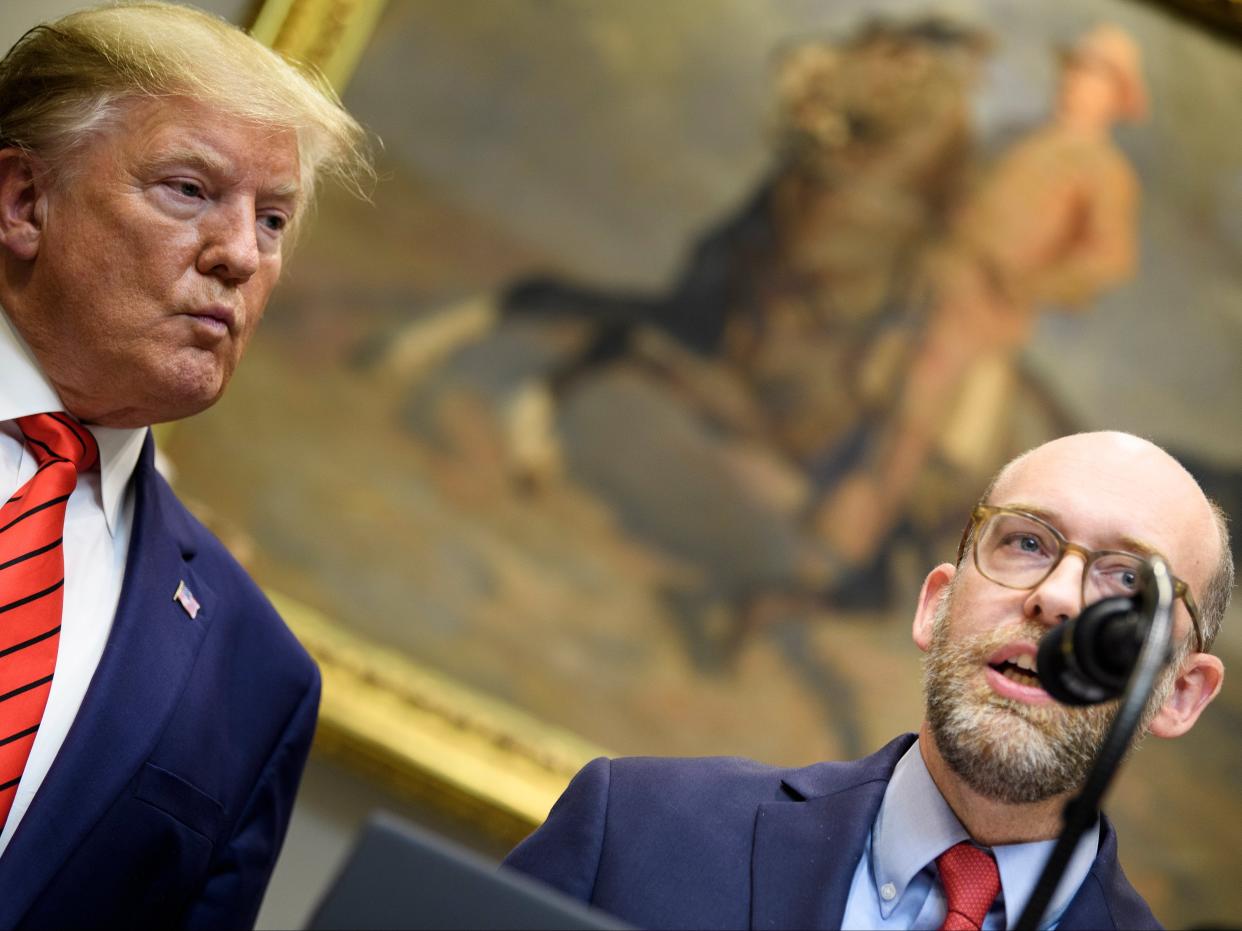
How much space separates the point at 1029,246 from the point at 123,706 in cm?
318

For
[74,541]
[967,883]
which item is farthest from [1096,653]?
[74,541]

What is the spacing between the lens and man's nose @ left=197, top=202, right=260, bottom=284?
2301 millimetres

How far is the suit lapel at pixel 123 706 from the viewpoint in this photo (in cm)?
208

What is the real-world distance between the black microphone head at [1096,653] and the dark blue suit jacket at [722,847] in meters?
0.49

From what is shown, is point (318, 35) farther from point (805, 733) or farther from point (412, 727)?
point (805, 733)

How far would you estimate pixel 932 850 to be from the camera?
1.90 metres

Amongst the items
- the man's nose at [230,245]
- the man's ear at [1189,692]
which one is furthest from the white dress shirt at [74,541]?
the man's ear at [1189,692]

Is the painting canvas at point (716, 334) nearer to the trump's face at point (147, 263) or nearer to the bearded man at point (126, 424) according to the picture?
the bearded man at point (126, 424)

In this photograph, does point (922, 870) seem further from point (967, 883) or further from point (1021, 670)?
point (1021, 670)

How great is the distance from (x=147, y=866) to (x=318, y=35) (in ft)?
8.54

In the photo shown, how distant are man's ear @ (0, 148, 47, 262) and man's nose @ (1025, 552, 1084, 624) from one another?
65.1 inches

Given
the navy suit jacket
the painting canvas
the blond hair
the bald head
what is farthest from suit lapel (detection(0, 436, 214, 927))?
the painting canvas

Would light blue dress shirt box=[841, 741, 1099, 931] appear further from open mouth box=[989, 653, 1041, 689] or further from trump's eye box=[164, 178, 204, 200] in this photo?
trump's eye box=[164, 178, 204, 200]

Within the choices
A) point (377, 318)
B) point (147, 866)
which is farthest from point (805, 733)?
point (147, 866)
